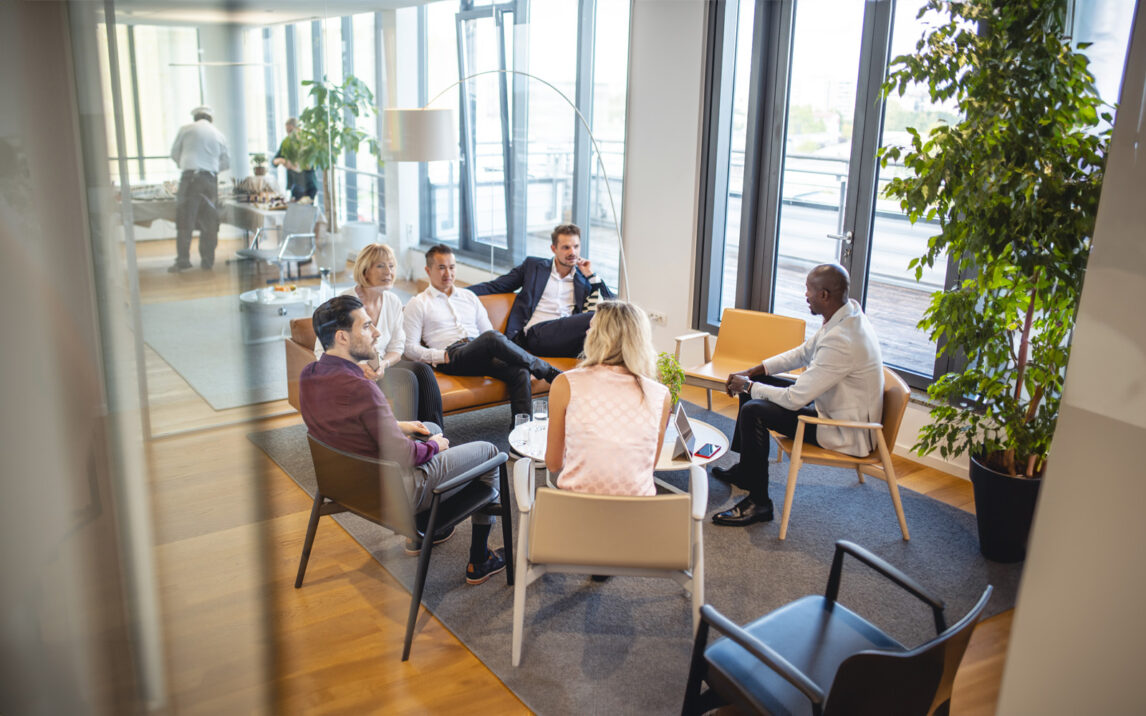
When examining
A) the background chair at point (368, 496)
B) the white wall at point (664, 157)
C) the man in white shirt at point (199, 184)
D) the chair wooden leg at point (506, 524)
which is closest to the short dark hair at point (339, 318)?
the background chair at point (368, 496)

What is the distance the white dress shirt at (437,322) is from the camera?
11.4 feet

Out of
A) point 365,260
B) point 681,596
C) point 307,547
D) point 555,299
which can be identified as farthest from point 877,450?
point 307,547

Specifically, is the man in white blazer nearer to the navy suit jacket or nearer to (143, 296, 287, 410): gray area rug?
the navy suit jacket

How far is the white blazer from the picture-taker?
8.98ft

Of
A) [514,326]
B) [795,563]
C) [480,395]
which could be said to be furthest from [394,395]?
[514,326]

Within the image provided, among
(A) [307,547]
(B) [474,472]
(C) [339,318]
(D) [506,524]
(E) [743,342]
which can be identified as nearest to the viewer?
(A) [307,547]

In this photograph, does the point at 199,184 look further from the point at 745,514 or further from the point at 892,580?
the point at 745,514

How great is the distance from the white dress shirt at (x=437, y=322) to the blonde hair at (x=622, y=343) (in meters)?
1.38

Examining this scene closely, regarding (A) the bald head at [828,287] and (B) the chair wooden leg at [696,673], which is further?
(A) the bald head at [828,287]

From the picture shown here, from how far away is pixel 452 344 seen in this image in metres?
3.55

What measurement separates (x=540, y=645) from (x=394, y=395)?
1.74 metres

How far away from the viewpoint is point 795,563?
8.77 feet

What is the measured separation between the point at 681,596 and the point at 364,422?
1875mm

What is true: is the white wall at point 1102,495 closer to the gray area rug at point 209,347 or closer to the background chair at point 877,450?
the gray area rug at point 209,347
